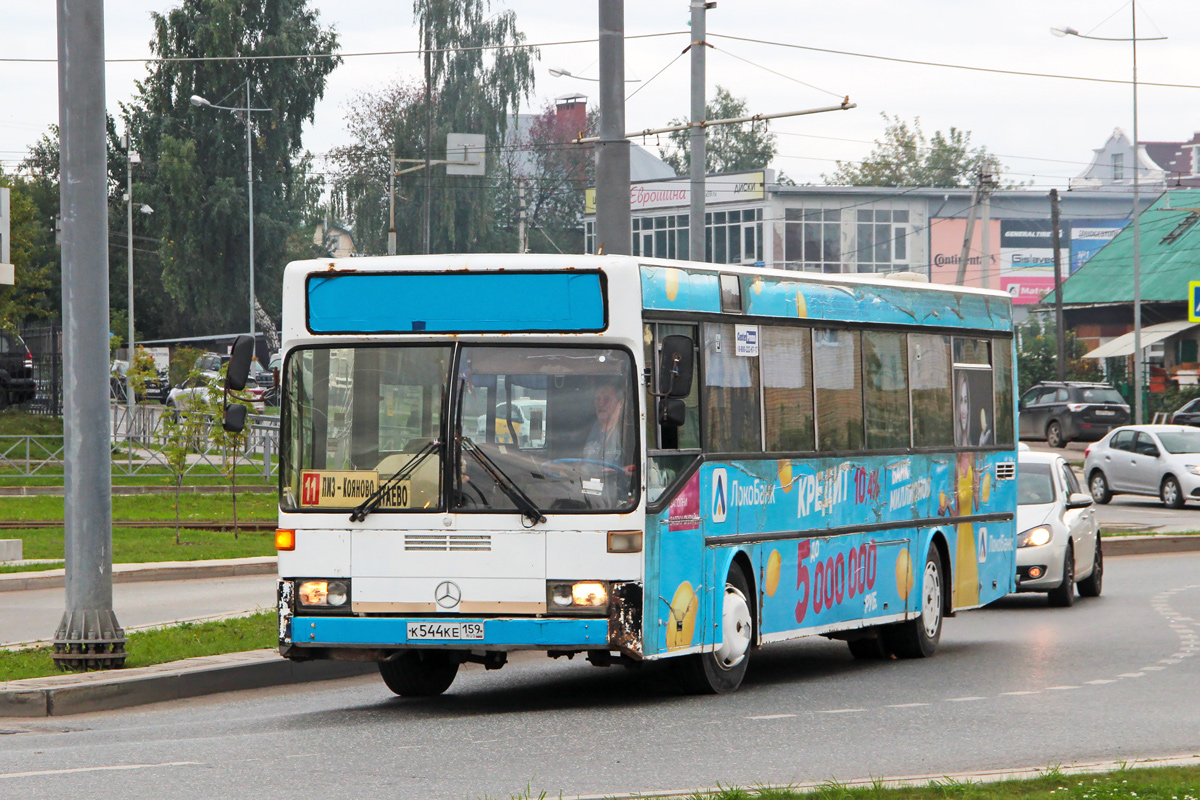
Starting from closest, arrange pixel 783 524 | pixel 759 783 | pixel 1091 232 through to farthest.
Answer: pixel 759 783
pixel 783 524
pixel 1091 232

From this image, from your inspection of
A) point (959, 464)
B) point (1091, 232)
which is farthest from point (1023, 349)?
point (959, 464)

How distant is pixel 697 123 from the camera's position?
704 inches

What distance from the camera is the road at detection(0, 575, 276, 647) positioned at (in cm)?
1433

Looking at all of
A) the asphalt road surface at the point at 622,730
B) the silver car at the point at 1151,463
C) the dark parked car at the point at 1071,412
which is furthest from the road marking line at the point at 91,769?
the dark parked car at the point at 1071,412

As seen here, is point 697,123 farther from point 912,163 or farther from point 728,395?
point 912,163

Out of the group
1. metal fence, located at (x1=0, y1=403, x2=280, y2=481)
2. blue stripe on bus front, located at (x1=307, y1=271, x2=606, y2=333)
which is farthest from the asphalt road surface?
metal fence, located at (x1=0, y1=403, x2=280, y2=481)

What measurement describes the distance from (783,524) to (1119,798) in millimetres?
4835

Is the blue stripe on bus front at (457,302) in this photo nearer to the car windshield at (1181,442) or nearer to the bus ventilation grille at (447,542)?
the bus ventilation grille at (447,542)

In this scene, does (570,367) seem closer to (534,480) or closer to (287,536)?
(534,480)

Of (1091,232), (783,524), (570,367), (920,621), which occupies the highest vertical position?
(1091,232)

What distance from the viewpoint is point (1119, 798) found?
6488mm

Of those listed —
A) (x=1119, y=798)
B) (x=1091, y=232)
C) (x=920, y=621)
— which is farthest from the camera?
(x=1091, y=232)

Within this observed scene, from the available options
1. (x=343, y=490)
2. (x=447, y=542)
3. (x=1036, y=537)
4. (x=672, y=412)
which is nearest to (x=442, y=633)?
(x=447, y=542)

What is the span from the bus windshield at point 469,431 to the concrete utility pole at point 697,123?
327 inches
